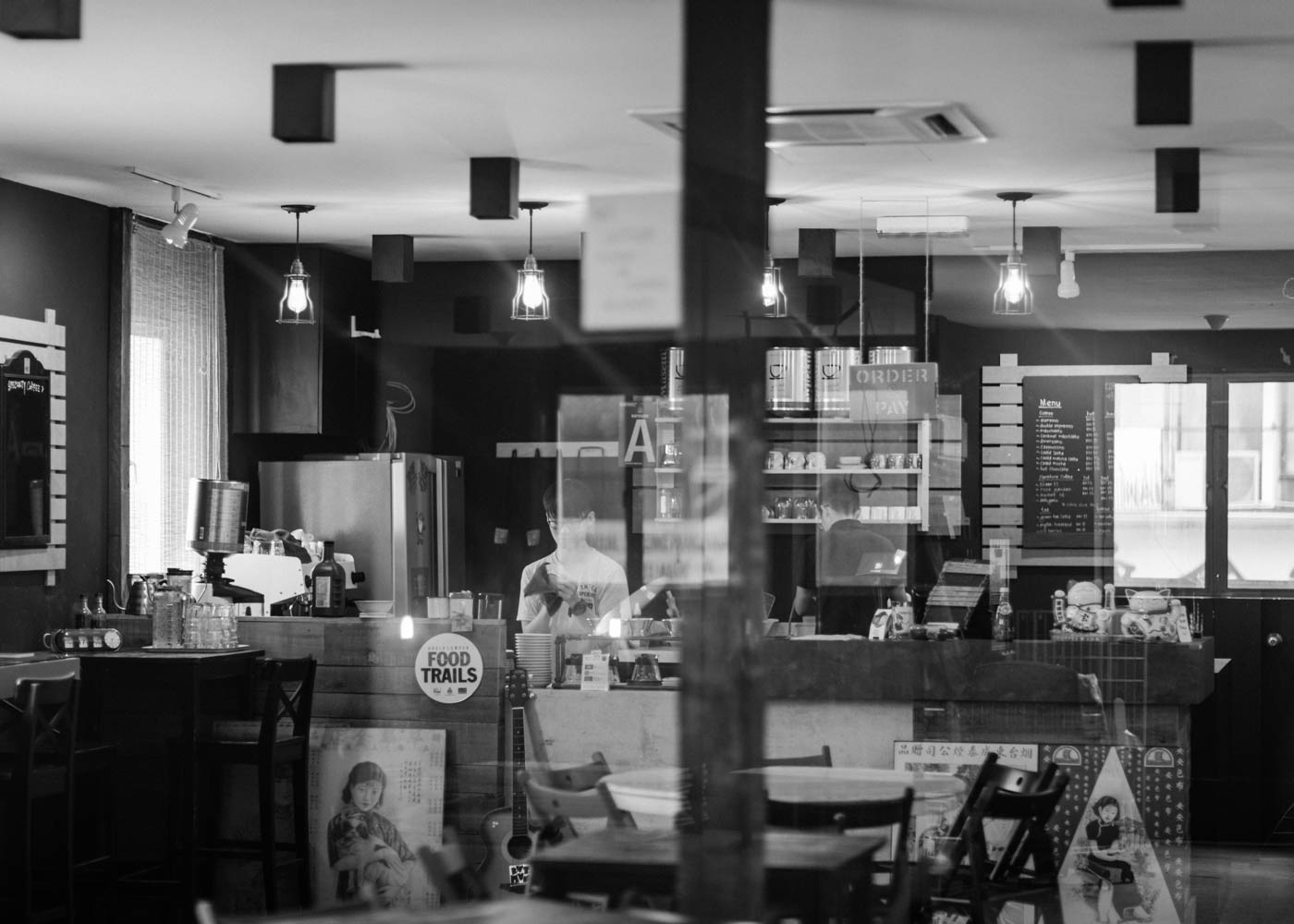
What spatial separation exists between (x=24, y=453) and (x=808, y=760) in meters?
3.58

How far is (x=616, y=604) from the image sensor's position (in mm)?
8484

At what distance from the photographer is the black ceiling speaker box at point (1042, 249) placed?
26.8 feet

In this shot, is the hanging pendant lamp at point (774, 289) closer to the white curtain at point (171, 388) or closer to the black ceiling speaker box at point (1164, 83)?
the black ceiling speaker box at point (1164, 83)

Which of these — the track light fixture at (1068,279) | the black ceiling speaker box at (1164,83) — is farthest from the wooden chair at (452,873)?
the track light fixture at (1068,279)

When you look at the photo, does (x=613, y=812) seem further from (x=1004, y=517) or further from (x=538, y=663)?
(x=1004, y=517)

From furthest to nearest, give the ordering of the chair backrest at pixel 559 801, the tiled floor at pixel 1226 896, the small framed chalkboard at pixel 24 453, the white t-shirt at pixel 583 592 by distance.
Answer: the white t-shirt at pixel 583 592 → the small framed chalkboard at pixel 24 453 → the tiled floor at pixel 1226 896 → the chair backrest at pixel 559 801

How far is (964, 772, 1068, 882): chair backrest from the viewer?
6.04 meters

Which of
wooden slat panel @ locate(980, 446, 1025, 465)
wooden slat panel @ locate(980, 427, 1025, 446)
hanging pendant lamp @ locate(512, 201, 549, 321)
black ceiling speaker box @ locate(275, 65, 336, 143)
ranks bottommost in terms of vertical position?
wooden slat panel @ locate(980, 446, 1025, 465)

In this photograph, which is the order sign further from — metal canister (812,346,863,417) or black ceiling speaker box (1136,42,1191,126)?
black ceiling speaker box (1136,42,1191,126)

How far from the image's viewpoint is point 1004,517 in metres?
9.40

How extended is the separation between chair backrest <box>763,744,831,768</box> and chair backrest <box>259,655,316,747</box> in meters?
1.95

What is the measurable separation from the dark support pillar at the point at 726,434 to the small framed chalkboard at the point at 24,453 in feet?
14.2

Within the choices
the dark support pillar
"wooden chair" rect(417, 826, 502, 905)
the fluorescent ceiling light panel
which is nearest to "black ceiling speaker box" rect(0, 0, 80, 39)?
the dark support pillar

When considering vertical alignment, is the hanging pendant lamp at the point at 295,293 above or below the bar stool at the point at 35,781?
above
